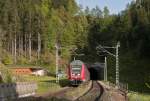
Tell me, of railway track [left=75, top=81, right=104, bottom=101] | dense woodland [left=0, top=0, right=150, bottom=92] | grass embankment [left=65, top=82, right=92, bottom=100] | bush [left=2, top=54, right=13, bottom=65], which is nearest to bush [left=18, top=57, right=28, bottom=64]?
dense woodland [left=0, top=0, right=150, bottom=92]

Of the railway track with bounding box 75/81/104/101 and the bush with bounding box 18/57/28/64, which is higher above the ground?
the bush with bounding box 18/57/28/64

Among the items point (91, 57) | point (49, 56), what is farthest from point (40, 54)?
point (91, 57)

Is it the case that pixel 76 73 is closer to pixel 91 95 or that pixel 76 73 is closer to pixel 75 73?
pixel 75 73

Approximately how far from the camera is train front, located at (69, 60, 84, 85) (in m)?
79.4

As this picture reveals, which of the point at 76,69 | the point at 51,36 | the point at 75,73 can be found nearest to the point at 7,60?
the point at 51,36

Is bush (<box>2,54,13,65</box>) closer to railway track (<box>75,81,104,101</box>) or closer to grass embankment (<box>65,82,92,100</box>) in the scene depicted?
grass embankment (<box>65,82,92,100</box>)

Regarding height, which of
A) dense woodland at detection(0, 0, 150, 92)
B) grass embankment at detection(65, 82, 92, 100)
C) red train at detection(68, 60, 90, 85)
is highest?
dense woodland at detection(0, 0, 150, 92)

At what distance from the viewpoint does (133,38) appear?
13875cm

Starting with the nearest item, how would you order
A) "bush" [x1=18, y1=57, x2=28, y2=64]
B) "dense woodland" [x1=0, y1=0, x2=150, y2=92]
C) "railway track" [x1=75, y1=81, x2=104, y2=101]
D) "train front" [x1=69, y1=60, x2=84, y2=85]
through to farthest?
"railway track" [x1=75, y1=81, x2=104, y2=101] < "train front" [x1=69, y1=60, x2=84, y2=85] < "dense woodland" [x1=0, y1=0, x2=150, y2=92] < "bush" [x1=18, y1=57, x2=28, y2=64]

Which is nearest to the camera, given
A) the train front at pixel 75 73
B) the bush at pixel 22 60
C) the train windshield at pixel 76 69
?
the train front at pixel 75 73

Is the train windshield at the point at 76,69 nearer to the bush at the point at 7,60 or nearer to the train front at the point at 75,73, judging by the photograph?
the train front at the point at 75,73

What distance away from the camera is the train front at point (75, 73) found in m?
79.4

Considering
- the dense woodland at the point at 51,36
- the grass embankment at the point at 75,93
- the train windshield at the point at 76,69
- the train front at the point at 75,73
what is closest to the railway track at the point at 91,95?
the grass embankment at the point at 75,93

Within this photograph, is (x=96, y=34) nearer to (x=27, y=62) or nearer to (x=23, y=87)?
(x=27, y=62)
